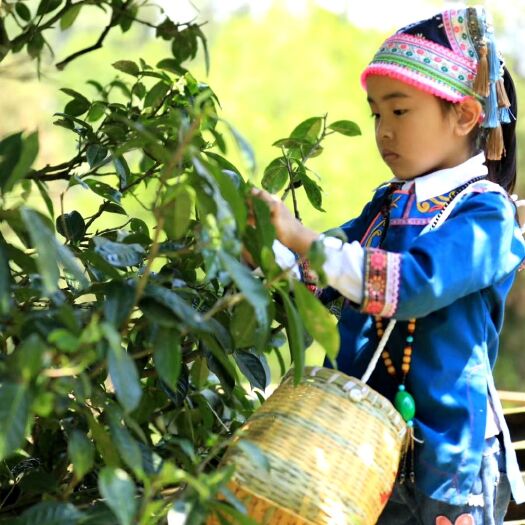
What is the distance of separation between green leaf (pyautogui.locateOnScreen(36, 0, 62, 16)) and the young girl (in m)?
0.75

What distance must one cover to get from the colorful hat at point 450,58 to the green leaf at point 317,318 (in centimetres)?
61

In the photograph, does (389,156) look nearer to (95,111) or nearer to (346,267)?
(346,267)

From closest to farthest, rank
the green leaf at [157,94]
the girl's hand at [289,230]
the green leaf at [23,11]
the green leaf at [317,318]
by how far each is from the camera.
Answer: the green leaf at [317,318], the girl's hand at [289,230], the green leaf at [157,94], the green leaf at [23,11]

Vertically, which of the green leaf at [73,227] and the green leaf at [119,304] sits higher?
the green leaf at [119,304]

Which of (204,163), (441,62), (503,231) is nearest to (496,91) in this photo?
(441,62)

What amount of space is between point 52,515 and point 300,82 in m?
10.9

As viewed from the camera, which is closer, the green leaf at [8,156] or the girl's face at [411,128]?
the green leaf at [8,156]

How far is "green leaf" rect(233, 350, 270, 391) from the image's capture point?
1.89 metres

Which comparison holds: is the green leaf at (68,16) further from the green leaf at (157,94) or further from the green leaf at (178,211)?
the green leaf at (178,211)

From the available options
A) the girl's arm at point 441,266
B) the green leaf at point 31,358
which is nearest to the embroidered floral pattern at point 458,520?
the girl's arm at point 441,266

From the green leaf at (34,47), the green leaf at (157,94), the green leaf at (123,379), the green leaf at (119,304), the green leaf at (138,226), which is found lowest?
the green leaf at (138,226)

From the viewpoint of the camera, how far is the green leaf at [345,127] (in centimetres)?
193

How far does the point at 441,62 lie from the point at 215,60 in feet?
34.8

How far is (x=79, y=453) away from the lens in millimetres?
1282
